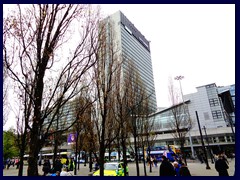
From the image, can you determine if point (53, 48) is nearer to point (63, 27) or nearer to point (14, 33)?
point (63, 27)

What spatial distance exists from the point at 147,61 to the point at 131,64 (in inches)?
2948

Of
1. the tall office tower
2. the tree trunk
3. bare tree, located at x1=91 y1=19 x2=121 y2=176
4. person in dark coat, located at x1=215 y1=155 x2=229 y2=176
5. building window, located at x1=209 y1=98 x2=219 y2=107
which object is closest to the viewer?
the tree trunk

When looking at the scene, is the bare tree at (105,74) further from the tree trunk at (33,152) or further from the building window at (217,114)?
the building window at (217,114)

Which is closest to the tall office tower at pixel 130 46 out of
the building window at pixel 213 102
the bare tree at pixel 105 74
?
the bare tree at pixel 105 74

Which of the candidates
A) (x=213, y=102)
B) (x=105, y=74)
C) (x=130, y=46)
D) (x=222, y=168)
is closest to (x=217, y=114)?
(x=213, y=102)

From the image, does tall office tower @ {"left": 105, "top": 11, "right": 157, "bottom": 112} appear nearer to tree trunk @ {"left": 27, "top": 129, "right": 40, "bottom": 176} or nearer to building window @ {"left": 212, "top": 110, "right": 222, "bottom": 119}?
tree trunk @ {"left": 27, "top": 129, "right": 40, "bottom": 176}

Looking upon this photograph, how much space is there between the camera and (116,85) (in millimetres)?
11375

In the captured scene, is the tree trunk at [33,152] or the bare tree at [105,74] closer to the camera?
the tree trunk at [33,152]

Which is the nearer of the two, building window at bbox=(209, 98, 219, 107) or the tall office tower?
the tall office tower

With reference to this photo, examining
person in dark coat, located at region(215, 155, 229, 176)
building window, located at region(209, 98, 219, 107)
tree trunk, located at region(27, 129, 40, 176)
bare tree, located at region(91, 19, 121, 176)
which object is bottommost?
person in dark coat, located at region(215, 155, 229, 176)

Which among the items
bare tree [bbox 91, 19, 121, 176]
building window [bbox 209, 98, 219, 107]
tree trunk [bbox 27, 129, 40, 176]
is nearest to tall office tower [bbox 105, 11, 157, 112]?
bare tree [bbox 91, 19, 121, 176]

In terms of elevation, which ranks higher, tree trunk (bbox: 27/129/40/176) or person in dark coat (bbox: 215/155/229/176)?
tree trunk (bbox: 27/129/40/176)

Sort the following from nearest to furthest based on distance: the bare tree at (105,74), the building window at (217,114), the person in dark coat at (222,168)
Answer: the person in dark coat at (222,168) < the bare tree at (105,74) < the building window at (217,114)
